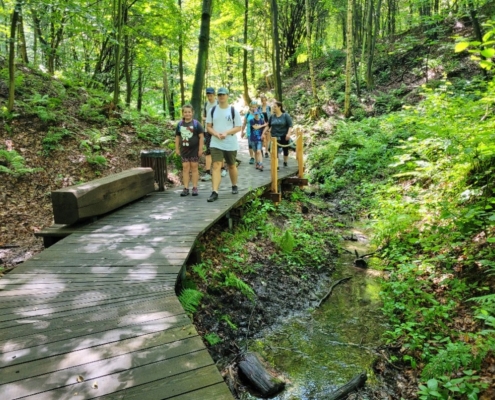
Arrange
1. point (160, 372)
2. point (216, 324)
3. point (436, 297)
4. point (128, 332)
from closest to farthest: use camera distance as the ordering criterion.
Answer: point (160, 372) → point (128, 332) → point (216, 324) → point (436, 297)

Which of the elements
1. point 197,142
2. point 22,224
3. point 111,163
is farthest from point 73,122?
point 197,142

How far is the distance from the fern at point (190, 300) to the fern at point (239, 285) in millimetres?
1060

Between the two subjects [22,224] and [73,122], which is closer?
[22,224]

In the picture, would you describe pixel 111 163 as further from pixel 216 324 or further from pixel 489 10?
pixel 489 10

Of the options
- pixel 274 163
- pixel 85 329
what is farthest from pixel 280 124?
pixel 85 329

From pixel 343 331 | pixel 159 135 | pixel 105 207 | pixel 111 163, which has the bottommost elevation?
pixel 343 331

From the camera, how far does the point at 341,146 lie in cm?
1509

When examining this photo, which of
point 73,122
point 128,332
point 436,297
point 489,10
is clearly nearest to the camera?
point 128,332

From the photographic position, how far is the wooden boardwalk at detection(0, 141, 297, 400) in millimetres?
2727

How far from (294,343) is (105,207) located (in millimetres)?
4443

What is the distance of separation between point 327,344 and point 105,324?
10.3ft

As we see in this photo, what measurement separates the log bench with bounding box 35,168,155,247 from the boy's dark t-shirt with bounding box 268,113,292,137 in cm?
483

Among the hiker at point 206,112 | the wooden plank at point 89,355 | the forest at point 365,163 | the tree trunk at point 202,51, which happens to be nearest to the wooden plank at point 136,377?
the wooden plank at point 89,355

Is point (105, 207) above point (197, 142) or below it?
below
